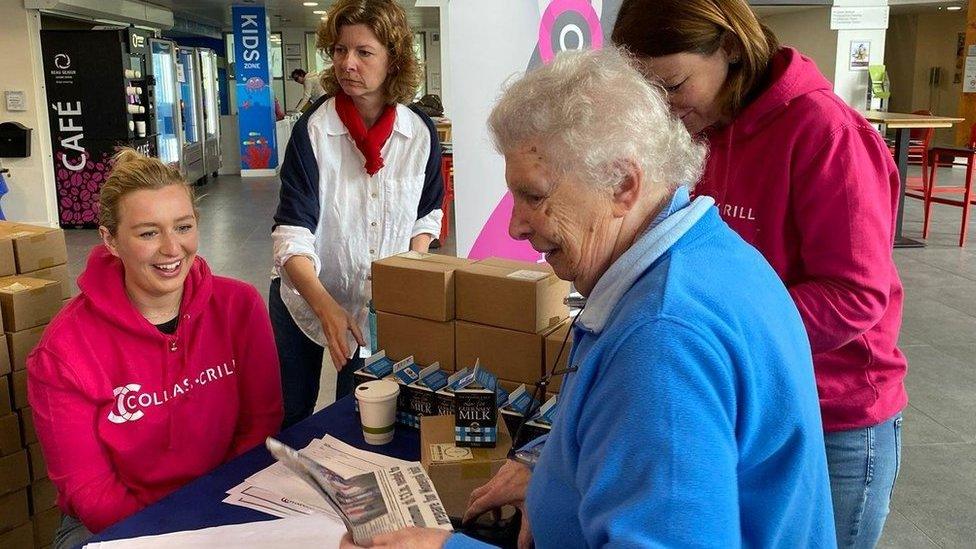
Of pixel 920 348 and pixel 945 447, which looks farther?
pixel 920 348

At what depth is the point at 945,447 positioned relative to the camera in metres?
3.68

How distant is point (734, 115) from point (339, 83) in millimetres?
1309

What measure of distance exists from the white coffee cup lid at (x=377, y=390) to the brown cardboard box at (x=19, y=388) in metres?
1.30

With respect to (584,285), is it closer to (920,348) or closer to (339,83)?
(339,83)

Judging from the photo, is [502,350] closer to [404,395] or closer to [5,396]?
[404,395]

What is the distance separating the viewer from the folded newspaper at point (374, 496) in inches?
43.9

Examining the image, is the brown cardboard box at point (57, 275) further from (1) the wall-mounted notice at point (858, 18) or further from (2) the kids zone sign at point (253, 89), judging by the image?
(2) the kids zone sign at point (253, 89)

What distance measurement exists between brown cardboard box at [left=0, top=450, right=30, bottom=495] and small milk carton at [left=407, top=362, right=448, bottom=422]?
55.7 inches

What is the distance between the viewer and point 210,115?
14211 mm

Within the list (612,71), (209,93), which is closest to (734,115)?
(612,71)

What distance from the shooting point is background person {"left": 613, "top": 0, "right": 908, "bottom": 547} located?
4.31ft

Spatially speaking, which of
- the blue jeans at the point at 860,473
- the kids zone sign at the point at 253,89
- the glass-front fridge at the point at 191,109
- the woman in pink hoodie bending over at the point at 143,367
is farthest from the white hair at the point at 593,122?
the kids zone sign at the point at 253,89

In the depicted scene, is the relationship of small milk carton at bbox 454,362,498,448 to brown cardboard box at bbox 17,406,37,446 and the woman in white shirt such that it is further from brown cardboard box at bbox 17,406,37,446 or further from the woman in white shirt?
brown cardboard box at bbox 17,406,37,446

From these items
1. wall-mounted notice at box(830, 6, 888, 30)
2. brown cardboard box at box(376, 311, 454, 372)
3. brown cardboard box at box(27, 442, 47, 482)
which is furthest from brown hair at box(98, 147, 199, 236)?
wall-mounted notice at box(830, 6, 888, 30)
